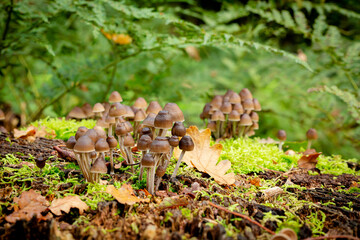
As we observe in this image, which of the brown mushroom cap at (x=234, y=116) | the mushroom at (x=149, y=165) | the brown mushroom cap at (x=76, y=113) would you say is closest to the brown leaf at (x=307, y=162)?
the brown mushroom cap at (x=234, y=116)

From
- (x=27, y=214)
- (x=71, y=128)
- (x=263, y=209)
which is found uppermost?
(x=263, y=209)

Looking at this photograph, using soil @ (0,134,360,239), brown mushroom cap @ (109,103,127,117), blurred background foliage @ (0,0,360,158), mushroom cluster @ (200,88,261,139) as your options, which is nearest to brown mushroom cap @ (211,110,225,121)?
mushroom cluster @ (200,88,261,139)

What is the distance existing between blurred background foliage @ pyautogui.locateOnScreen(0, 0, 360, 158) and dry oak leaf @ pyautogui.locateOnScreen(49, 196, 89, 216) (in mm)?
2083

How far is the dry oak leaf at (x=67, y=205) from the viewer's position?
177 cm

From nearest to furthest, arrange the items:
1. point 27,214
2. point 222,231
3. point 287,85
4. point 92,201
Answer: point 222,231, point 27,214, point 92,201, point 287,85

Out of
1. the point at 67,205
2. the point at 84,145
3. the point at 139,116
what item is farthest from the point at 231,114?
the point at 67,205

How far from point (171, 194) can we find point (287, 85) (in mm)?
4775

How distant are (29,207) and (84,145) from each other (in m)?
0.56

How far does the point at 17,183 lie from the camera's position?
2.13m

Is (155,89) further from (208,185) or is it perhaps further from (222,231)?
(222,231)

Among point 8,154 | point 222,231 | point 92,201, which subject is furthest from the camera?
point 8,154

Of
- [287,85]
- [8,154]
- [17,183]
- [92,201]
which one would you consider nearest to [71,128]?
[8,154]

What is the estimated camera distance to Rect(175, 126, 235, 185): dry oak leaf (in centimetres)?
236

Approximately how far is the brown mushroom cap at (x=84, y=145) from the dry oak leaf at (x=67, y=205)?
1.15 feet
